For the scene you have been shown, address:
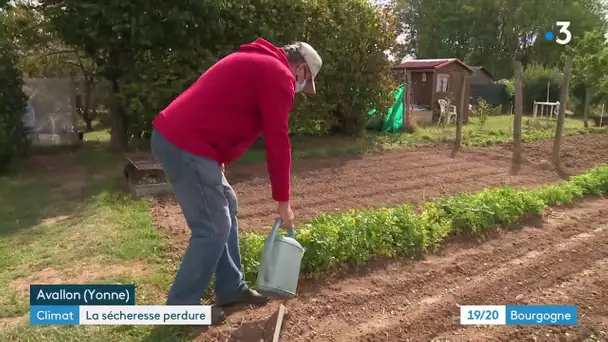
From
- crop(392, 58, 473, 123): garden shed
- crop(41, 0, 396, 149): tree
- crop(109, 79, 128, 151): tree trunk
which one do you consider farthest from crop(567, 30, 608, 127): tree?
A: crop(109, 79, 128, 151): tree trunk

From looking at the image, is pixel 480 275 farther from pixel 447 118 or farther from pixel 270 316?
pixel 447 118

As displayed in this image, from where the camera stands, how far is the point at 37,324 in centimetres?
293

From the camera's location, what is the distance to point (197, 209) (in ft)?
8.73

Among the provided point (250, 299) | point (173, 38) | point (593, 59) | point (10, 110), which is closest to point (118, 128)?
point (10, 110)

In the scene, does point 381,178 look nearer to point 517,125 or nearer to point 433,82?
point 517,125

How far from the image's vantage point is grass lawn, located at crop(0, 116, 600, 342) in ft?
9.44

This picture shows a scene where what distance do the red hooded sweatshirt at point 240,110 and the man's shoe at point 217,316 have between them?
33.7 inches

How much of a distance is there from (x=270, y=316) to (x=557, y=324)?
1.84 metres

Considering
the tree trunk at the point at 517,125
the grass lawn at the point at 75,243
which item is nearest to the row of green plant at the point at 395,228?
the grass lawn at the point at 75,243

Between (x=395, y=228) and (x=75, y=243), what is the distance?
9.50ft

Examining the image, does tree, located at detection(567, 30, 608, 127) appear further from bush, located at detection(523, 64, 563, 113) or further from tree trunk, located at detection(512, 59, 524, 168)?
bush, located at detection(523, 64, 563, 113)

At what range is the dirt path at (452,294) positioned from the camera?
2.94m

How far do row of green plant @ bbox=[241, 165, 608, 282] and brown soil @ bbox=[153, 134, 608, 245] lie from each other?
43.7 inches

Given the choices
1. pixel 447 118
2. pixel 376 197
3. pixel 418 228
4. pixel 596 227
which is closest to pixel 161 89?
pixel 376 197
